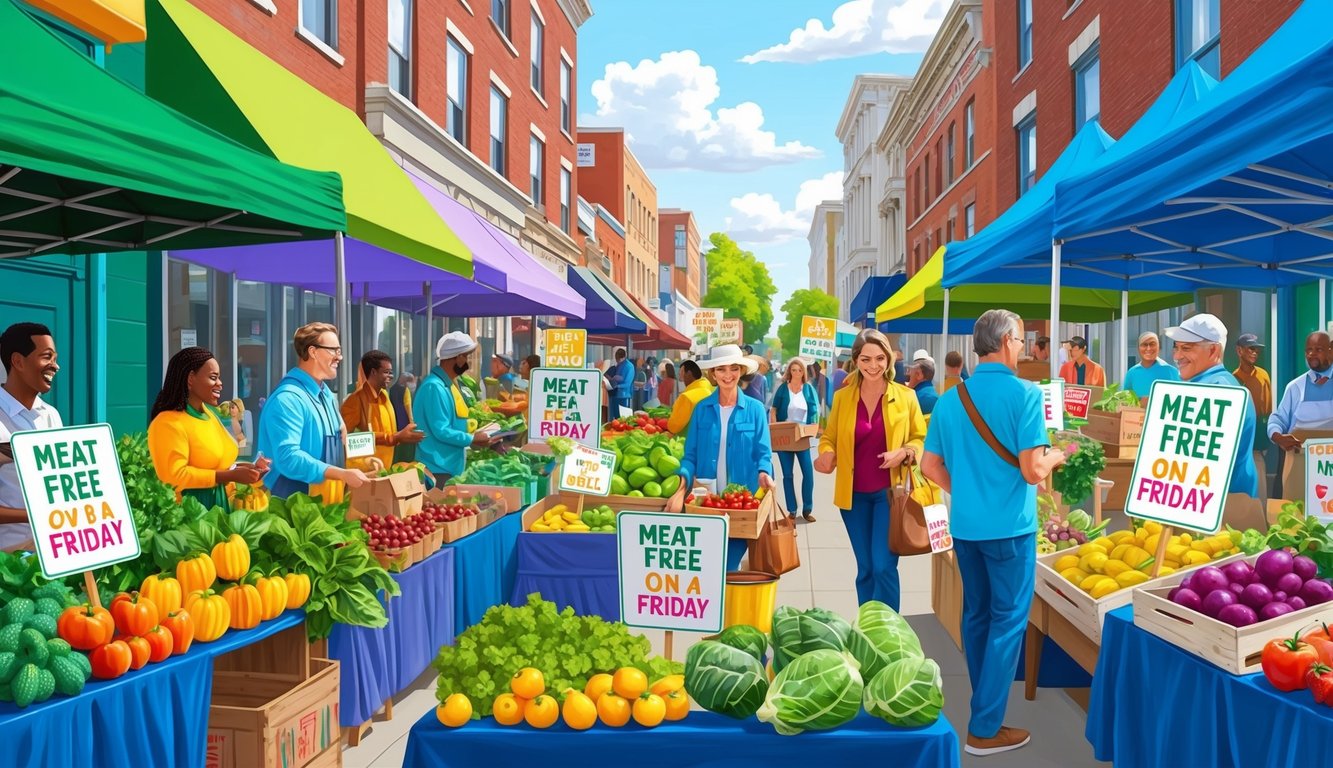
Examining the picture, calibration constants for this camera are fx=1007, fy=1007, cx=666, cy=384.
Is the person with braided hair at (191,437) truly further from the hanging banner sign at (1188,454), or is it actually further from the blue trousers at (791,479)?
the blue trousers at (791,479)

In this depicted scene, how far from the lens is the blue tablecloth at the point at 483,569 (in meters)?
6.45

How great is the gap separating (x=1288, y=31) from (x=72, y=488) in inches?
249

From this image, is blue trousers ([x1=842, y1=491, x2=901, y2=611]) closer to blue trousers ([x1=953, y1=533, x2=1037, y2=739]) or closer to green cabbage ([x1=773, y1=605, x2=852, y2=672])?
blue trousers ([x1=953, y1=533, x2=1037, y2=739])

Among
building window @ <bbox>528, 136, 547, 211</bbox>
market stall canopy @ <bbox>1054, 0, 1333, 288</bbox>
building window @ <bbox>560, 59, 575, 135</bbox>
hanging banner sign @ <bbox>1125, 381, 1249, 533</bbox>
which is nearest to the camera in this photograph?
hanging banner sign @ <bbox>1125, 381, 1249, 533</bbox>

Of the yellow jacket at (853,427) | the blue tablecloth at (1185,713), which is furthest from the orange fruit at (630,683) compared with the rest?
the yellow jacket at (853,427)

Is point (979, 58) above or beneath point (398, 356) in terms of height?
above

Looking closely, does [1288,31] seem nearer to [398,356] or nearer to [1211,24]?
[1211,24]

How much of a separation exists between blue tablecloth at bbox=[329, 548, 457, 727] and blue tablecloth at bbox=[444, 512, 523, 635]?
0.09m

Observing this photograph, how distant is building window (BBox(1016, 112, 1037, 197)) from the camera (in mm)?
22531

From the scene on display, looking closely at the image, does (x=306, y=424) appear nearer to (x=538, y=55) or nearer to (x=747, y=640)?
(x=747, y=640)

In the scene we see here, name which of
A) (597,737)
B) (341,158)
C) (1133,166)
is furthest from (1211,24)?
(597,737)

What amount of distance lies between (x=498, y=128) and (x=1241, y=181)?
19.2m

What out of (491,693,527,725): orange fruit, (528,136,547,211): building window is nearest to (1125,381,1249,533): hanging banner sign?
(491,693,527,725): orange fruit

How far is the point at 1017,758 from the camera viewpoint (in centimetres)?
488
